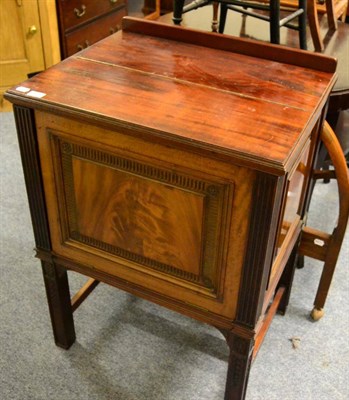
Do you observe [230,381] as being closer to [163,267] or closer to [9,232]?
[163,267]

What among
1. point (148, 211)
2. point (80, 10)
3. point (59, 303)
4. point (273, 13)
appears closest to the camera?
point (148, 211)

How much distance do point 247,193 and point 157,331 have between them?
829 millimetres

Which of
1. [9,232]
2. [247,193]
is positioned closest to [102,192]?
[247,193]

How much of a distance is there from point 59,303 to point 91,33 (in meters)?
1.84

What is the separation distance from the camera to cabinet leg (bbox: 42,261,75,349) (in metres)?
1.33

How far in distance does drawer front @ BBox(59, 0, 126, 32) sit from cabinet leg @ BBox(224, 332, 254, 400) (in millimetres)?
1956

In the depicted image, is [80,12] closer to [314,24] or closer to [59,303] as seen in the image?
[314,24]

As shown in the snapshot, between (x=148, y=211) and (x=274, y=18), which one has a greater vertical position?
(x=274, y=18)

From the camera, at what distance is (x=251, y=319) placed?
1075mm

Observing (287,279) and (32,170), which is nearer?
(32,170)

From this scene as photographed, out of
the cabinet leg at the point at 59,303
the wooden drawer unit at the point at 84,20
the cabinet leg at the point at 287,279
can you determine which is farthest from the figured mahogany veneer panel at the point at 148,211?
the wooden drawer unit at the point at 84,20

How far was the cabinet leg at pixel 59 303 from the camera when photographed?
1.33m

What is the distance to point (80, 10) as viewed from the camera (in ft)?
8.64

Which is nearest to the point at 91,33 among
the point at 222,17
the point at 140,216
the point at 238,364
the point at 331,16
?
the point at 222,17
